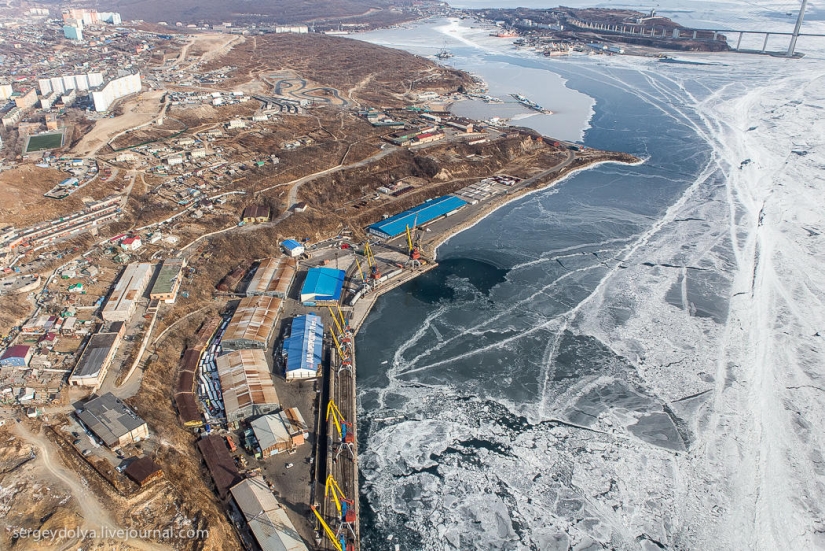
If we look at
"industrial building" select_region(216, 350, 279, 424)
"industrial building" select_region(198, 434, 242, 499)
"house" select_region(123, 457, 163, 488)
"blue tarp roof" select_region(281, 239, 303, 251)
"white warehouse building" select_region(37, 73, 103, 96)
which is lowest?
"industrial building" select_region(198, 434, 242, 499)

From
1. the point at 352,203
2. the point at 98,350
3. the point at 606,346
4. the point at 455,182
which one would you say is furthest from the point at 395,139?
the point at 98,350

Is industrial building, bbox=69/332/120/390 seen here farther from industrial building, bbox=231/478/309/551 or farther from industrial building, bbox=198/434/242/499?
industrial building, bbox=231/478/309/551

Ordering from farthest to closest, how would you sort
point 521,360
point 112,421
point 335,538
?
1. point 521,360
2. point 112,421
3. point 335,538

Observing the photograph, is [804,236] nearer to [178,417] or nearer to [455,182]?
[455,182]

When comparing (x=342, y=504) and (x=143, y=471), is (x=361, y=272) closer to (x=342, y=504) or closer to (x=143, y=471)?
(x=342, y=504)

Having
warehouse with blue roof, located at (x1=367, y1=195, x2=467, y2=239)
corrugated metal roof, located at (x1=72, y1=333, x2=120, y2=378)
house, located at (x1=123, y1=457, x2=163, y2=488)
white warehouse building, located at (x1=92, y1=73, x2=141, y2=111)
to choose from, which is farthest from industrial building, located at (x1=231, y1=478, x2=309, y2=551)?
white warehouse building, located at (x1=92, y1=73, x2=141, y2=111)

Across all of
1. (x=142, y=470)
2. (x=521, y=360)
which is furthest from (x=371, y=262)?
(x=142, y=470)

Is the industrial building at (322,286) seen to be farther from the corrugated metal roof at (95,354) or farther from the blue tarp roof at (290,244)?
the corrugated metal roof at (95,354)
